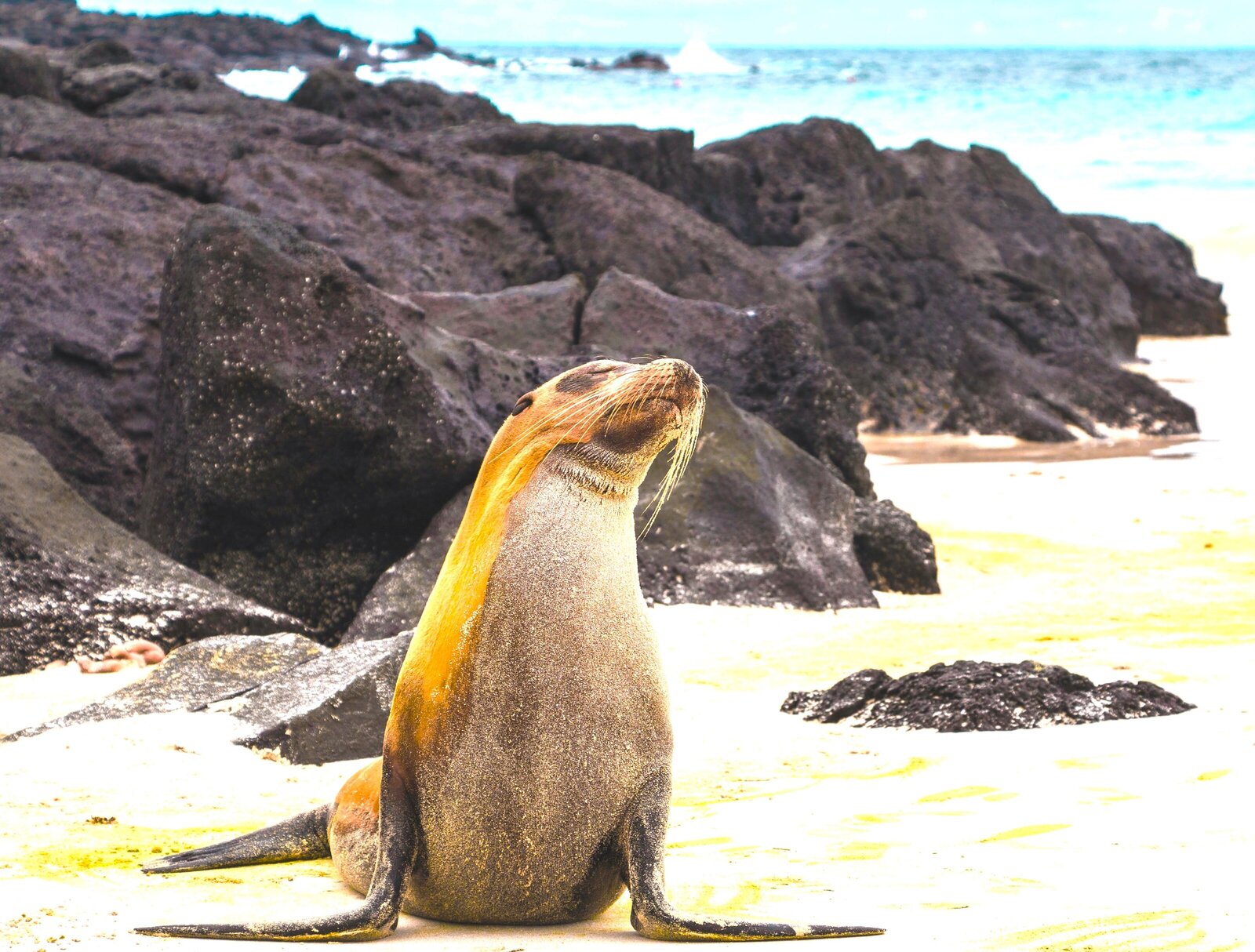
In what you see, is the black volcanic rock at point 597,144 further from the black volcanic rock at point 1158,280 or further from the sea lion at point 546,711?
the sea lion at point 546,711

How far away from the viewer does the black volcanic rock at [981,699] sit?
18.0ft

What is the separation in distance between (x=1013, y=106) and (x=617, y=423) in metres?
62.3

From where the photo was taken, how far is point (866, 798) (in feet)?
15.2

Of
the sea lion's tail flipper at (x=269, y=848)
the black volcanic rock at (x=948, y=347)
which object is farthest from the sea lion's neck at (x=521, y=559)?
the black volcanic rock at (x=948, y=347)

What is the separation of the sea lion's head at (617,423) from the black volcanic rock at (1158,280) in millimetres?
19842

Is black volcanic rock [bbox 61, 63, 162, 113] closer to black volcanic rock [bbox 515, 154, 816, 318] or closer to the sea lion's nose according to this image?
black volcanic rock [bbox 515, 154, 816, 318]

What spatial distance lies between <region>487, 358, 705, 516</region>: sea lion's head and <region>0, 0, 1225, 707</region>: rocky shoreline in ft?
11.7

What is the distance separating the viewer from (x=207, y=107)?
1706 cm

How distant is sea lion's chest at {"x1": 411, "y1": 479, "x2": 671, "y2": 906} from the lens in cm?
336

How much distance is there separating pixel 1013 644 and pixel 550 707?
13.3 ft

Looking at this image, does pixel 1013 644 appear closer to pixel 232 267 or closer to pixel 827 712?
pixel 827 712

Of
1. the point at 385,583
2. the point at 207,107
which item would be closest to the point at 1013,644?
the point at 385,583

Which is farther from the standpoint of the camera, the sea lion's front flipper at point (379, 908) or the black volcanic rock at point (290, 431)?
the black volcanic rock at point (290, 431)

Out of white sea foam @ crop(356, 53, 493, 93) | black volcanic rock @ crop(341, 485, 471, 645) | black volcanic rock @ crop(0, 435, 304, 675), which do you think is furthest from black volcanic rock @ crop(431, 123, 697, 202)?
white sea foam @ crop(356, 53, 493, 93)
